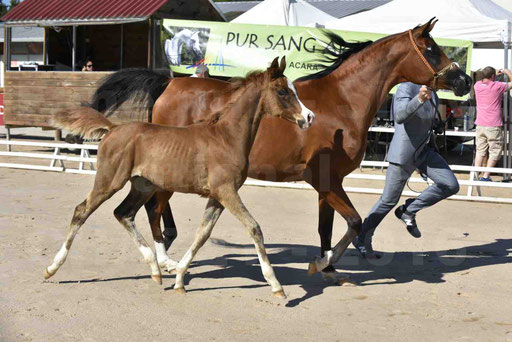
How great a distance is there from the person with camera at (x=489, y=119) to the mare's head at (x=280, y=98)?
7.84 metres

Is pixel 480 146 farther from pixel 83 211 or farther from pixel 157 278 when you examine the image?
pixel 83 211

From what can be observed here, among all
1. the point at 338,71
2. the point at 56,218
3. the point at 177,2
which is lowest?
the point at 56,218

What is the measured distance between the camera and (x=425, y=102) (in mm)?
6762

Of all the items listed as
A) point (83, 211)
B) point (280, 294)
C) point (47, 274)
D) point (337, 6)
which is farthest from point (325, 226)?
point (337, 6)

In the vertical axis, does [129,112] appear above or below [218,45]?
below

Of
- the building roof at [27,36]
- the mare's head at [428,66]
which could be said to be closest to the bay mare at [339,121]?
the mare's head at [428,66]

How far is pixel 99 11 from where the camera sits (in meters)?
16.2

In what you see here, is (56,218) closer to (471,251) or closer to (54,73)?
(471,251)

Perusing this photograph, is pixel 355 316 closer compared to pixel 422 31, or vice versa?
pixel 355 316

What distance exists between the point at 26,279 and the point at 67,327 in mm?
1348

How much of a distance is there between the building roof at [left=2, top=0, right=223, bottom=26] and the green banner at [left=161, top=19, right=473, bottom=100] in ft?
3.20

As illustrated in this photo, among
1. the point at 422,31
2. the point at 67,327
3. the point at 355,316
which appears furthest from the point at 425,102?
the point at 67,327

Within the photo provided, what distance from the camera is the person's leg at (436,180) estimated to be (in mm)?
6855

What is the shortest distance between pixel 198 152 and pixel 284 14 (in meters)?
11.8
